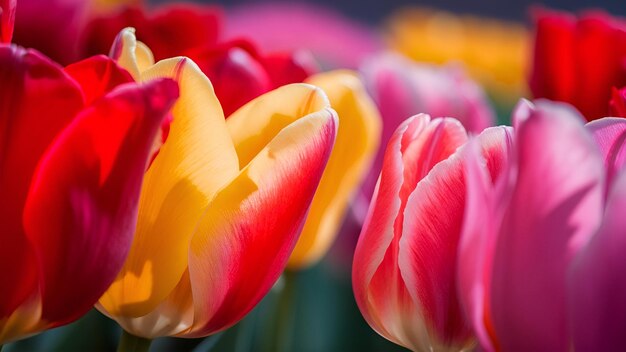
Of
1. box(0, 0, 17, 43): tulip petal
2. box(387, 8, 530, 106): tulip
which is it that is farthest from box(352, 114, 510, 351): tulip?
box(387, 8, 530, 106): tulip

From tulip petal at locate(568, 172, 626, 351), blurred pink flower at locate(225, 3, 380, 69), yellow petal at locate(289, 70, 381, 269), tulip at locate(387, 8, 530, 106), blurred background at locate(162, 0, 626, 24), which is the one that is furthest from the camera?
blurred background at locate(162, 0, 626, 24)

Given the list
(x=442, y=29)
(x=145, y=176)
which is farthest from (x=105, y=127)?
(x=442, y=29)

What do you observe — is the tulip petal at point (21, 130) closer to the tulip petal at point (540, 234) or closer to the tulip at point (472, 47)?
the tulip petal at point (540, 234)

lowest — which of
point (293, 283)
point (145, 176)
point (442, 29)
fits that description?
point (442, 29)

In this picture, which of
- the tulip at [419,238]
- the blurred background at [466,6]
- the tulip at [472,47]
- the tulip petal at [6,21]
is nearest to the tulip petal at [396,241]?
the tulip at [419,238]

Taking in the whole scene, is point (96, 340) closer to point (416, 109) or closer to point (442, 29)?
point (416, 109)

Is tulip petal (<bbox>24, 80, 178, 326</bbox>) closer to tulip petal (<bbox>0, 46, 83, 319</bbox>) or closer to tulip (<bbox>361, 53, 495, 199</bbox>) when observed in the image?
tulip petal (<bbox>0, 46, 83, 319</bbox>)
